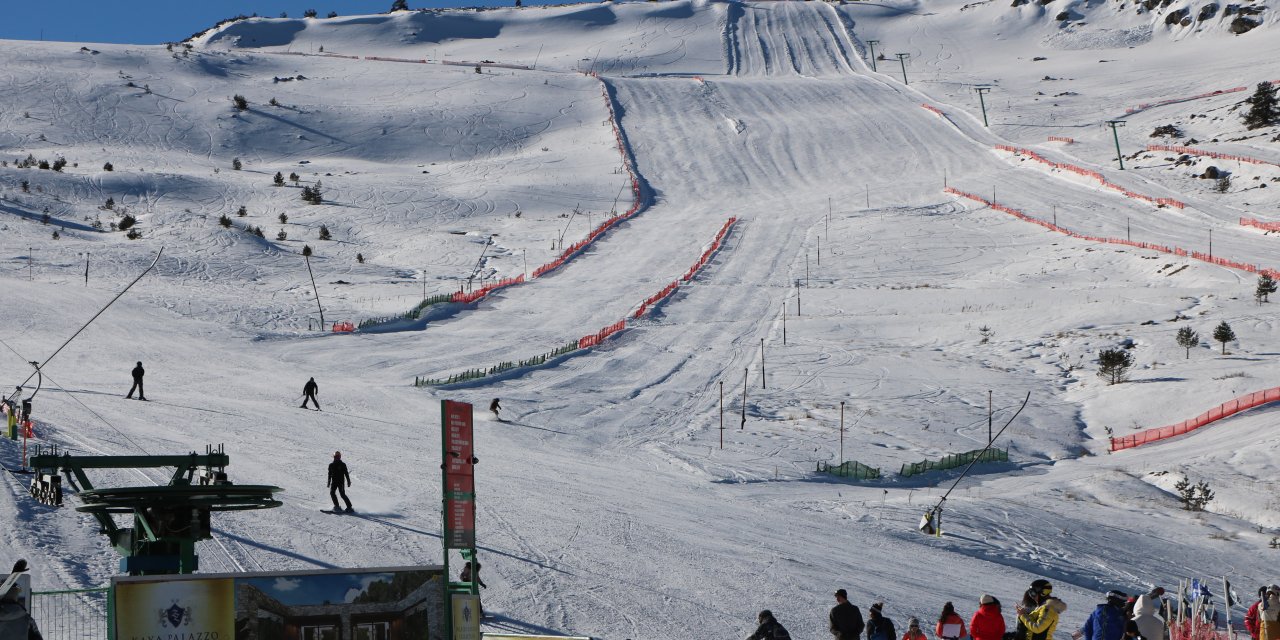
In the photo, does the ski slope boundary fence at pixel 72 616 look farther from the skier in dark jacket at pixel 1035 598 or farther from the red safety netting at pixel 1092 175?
the red safety netting at pixel 1092 175

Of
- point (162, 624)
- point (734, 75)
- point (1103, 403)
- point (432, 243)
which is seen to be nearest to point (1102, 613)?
point (162, 624)

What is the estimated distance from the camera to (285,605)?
9.20 m

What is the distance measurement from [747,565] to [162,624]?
1200 cm

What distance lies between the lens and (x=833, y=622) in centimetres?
1194

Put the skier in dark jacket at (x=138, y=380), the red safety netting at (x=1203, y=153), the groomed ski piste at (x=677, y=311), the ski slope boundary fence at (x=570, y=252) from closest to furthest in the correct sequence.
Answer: the groomed ski piste at (x=677, y=311)
the skier in dark jacket at (x=138, y=380)
the ski slope boundary fence at (x=570, y=252)
the red safety netting at (x=1203, y=153)

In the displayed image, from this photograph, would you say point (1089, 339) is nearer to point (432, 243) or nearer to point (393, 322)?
point (393, 322)

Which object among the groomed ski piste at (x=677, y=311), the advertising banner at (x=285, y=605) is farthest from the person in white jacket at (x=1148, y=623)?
the advertising banner at (x=285, y=605)

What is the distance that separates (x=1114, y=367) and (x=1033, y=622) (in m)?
29.9

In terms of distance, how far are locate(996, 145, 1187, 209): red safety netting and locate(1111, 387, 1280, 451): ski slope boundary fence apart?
28161mm

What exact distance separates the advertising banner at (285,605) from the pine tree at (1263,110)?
74.1 meters

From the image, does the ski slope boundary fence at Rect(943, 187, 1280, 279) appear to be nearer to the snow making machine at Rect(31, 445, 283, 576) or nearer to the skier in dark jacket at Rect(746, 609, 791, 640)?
the skier in dark jacket at Rect(746, 609, 791, 640)

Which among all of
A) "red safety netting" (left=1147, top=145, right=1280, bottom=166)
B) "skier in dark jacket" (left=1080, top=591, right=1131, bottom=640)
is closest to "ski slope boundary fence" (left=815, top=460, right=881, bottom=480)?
"skier in dark jacket" (left=1080, top=591, right=1131, bottom=640)

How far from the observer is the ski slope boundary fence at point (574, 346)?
37188 mm

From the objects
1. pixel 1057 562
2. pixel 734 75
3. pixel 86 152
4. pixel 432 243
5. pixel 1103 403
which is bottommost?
pixel 1057 562
